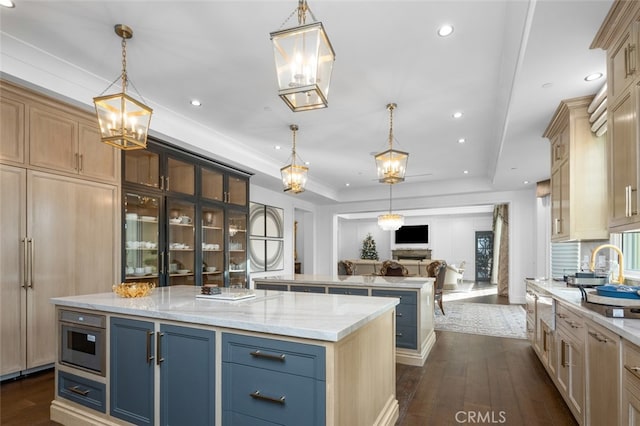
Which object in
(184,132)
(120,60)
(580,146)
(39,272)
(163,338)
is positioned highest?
(120,60)

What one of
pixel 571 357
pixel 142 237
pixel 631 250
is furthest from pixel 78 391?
pixel 631 250

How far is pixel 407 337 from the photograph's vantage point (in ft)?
12.9

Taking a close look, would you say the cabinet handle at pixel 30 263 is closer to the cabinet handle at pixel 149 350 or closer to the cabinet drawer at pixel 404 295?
the cabinet handle at pixel 149 350

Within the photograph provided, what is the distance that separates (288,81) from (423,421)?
244cm

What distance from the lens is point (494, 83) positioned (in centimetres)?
355

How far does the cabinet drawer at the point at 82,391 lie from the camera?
231 cm

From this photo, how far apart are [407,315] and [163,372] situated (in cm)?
264

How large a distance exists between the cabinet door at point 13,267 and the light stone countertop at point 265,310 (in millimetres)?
1037

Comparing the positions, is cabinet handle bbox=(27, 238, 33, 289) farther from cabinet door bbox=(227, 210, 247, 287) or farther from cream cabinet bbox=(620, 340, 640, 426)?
cream cabinet bbox=(620, 340, 640, 426)

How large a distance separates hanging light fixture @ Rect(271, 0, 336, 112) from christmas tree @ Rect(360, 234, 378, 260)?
12911 millimetres

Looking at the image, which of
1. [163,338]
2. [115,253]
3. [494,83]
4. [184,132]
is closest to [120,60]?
[184,132]

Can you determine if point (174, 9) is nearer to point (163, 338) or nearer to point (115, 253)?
point (163, 338)

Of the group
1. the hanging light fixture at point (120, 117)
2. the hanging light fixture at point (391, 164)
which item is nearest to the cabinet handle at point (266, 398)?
the hanging light fixture at point (120, 117)

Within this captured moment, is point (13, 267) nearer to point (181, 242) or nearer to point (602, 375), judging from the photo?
point (181, 242)
